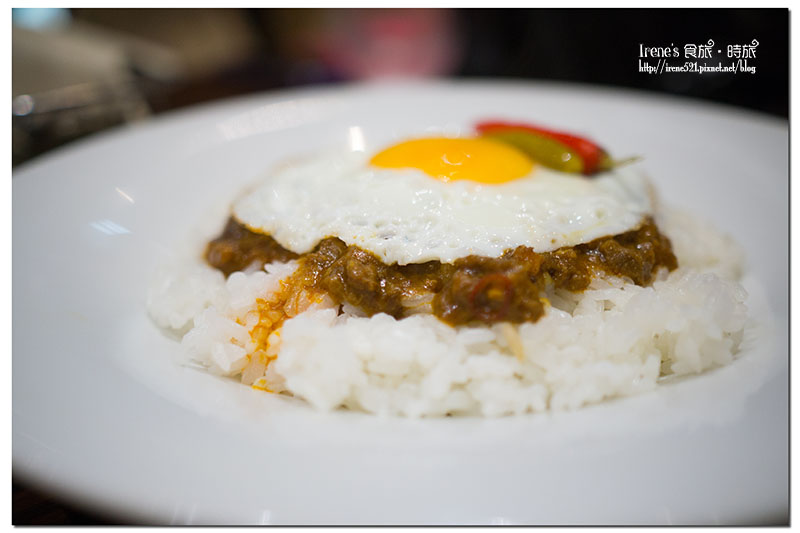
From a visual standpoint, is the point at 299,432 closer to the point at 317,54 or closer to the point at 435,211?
the point at 435,211

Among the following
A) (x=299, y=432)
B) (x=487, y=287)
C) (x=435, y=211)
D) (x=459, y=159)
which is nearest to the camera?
(x=299, y=432)

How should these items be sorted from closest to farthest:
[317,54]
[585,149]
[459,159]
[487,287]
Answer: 1. [487,287]
2. [459,159]
3. [585,149]
4. [317,54]

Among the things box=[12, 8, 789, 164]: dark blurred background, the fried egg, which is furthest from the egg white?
box=[12, 8, 789, 164]: dark blurred background

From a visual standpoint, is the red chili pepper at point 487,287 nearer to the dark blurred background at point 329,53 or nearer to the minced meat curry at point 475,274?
the minced meat curry at point 475,274

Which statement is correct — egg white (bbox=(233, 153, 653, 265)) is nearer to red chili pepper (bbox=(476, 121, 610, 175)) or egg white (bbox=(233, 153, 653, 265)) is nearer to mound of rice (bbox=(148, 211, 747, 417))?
red chili pepper (bbox=(476, 121, 610, 175))

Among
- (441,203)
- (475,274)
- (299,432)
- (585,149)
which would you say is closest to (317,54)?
(585,149)

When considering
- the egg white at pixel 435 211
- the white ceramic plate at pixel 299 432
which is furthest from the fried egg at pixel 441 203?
the white ceramic plate at pixel 299 432
